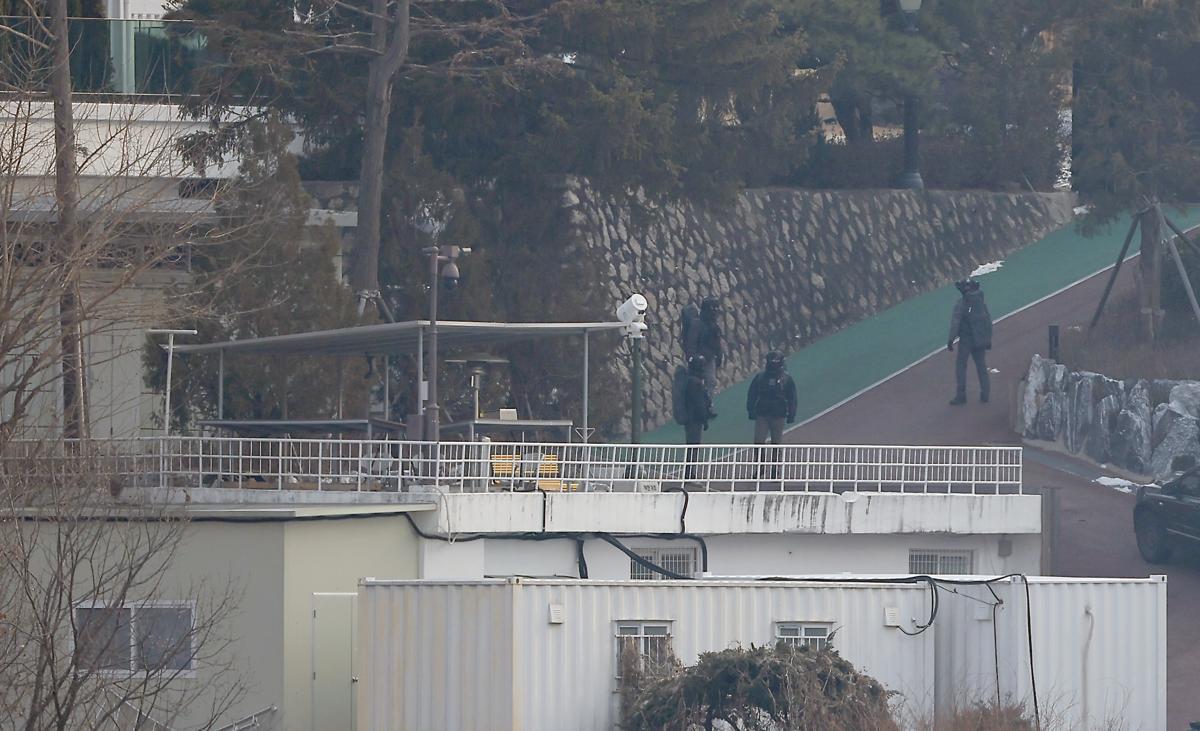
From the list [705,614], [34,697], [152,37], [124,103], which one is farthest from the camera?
[152,37]

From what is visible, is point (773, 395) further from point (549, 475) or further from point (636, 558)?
point (636, 558)

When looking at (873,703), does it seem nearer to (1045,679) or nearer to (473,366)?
(1045,679)

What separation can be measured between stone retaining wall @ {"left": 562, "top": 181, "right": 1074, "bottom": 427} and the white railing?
12.5m

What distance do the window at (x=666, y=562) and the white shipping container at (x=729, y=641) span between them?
144 inches

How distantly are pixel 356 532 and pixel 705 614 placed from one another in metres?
3.67

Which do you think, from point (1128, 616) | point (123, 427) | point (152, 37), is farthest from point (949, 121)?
point (1128, 616)

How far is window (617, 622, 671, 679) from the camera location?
Result: 56.6ft

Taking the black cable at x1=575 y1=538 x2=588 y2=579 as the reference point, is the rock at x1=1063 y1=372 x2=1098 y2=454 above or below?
above

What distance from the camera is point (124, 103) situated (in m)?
29.3

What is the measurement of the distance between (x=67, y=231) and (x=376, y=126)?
11.3 metres

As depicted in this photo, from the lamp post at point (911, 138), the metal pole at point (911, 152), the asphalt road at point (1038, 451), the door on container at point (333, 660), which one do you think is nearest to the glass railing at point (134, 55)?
the asphalt road at point (1038, 451)

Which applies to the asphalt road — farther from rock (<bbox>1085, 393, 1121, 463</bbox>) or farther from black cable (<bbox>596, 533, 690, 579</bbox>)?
black cable (<bbox>596, 533, 690, 579</bbox>)

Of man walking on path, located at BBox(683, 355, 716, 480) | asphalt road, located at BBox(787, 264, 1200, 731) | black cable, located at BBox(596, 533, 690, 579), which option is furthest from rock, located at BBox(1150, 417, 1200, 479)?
black cable, located at BBox(596, 533, 690, 579)

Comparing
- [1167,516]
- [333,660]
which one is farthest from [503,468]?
[1167,516]
